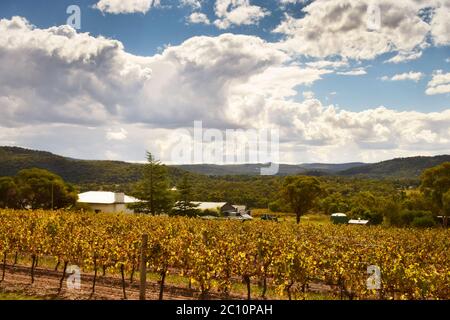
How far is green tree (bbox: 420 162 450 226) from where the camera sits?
58822mm

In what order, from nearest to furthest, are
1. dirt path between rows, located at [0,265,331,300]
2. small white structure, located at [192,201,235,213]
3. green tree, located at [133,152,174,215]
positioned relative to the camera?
dirt path between rows, located at [0,265,331,300]
green tree, located at [133,152,174,215]
small white structure, located at [192,201,235,213]

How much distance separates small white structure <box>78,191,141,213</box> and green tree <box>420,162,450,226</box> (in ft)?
149

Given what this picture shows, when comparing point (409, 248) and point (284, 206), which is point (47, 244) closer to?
point (409, 248)

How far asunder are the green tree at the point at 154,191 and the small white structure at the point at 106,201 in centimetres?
953

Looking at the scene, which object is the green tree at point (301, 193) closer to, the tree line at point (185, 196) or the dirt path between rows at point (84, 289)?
the tree line at point (185, 196)

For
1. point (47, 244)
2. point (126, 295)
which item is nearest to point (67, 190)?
point (47, 244)

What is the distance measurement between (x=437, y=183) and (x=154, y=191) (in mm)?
39177

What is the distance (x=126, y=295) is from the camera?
17641mm

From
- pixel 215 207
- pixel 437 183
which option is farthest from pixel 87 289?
pixel 215 207

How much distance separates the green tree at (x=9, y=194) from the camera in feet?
226

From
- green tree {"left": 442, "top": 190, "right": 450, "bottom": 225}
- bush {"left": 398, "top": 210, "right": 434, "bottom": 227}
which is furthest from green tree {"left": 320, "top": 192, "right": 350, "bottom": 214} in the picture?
bush {"left": 398, "top": 210, "right": 434, "bottom": 227}

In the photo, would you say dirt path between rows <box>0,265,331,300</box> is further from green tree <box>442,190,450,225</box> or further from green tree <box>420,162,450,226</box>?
green tree <box>420,162,450,226</box>

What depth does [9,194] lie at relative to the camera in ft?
227
